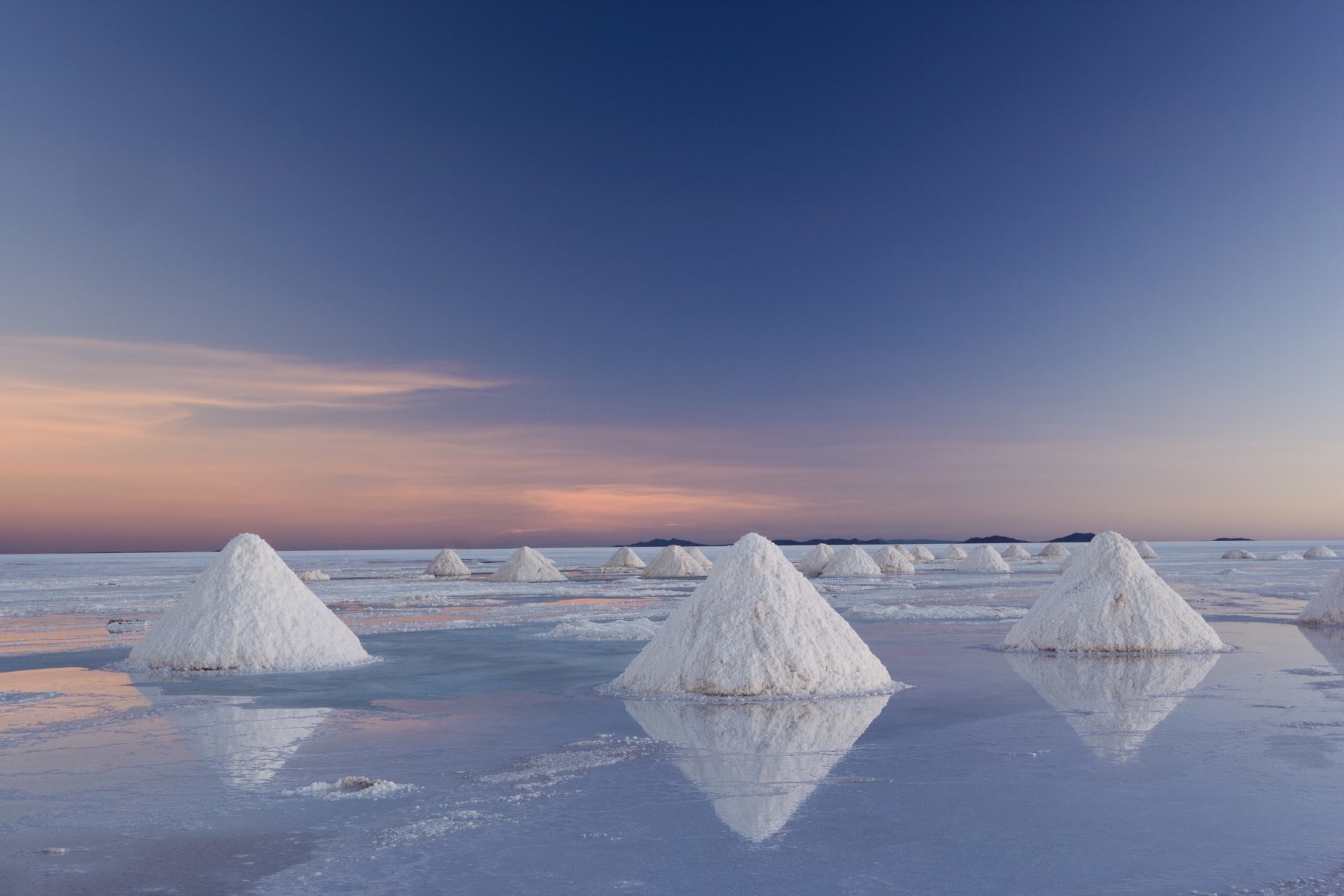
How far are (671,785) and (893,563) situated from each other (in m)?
40.1

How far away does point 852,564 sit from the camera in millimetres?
45125

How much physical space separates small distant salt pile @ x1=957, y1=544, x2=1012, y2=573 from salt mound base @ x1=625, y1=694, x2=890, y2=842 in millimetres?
38803

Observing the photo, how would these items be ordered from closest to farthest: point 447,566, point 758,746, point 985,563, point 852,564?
point 758,746 < point 852,564 < point 447,566 < point 985,563

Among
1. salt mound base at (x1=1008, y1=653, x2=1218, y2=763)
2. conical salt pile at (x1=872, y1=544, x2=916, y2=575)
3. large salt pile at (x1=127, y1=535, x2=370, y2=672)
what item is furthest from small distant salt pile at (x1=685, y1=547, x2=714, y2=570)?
large salt pile at (x1=127, y1=535, x2=370, y2=672)

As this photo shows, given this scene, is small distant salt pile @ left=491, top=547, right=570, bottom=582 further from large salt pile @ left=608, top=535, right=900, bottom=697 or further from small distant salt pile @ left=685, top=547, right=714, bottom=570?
large salt pile @ left=608, top=535, right=900, bottom=697

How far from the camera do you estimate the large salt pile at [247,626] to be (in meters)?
13.0

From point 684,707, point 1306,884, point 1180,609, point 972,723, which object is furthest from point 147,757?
point 1180,609

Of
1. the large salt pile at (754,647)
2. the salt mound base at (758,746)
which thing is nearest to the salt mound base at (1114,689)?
the salt mound base at (758,746)

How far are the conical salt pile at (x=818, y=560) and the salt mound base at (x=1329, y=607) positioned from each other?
2717cm

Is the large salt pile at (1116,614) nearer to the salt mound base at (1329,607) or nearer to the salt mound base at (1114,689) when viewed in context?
the salt mound base at (1114,689)

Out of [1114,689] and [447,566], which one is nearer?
[1114,689]

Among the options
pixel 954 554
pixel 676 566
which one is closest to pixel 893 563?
pixel 676 566

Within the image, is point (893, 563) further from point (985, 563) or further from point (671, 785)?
point (671, 785)

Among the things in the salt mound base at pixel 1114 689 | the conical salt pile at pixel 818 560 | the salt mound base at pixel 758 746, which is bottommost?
the salt mound base at pixel 1114 689
